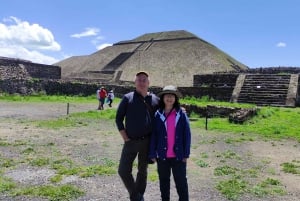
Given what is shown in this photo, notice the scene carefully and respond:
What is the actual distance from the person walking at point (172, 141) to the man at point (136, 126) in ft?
0.69

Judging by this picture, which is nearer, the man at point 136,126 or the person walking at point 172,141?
the person walking at point 172,141

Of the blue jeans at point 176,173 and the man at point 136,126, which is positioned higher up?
the man at point 136,126

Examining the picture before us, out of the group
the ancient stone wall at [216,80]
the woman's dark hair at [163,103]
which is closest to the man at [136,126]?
the woman's dark hair at [163,103]

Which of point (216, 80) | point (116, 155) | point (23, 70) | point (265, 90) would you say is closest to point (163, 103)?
point (116, 155)

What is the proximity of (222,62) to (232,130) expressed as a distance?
158 feet

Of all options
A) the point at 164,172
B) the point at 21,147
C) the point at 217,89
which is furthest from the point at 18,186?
the point at 217,89

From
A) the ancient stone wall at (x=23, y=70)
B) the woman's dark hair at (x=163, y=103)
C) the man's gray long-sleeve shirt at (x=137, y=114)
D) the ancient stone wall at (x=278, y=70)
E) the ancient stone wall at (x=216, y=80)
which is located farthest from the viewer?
the ancient stone wall at (x=23, y=70)

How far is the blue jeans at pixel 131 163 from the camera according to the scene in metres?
5.61

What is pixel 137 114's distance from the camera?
5527 mm

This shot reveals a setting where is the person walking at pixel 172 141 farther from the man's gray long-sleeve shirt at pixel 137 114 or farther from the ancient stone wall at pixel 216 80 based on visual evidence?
the ancient stone wall at pixel 216 80

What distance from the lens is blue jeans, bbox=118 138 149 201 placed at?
561cm

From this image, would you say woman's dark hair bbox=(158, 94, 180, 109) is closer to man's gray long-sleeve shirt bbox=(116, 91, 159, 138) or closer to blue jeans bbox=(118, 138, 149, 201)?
man's gray long-sleeve shirt bbox=(116, 91, 159, 138)

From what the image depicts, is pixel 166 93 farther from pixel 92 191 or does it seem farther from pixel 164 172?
pixel 92 191

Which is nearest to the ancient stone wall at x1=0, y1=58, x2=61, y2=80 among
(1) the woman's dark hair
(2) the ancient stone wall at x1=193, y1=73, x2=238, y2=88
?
(2) the ancient stone wall at x1=193, y1=73, x2=238, y2=88
